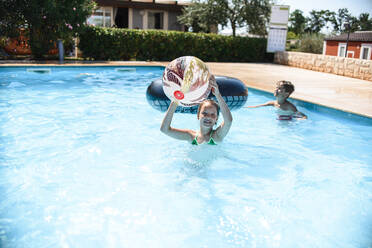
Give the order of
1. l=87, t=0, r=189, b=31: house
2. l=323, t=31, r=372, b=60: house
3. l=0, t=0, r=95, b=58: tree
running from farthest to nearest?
l=323, t=31, r=372, b=60: house
l=87, t=0, r=189, b=31: house
l=0, t=0, r=95, b=58: tree

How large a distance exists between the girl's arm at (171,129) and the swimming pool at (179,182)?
208mm

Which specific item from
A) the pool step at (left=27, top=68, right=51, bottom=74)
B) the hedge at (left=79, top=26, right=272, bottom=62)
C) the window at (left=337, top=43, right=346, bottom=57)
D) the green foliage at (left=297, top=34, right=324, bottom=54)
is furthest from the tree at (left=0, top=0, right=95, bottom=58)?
the window at (left=337, top=43, right=346, bottom=57)

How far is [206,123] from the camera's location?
12.0ft

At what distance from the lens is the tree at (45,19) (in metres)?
13.0

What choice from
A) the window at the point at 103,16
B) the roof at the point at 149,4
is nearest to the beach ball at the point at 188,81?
the roof at the point at 149,4

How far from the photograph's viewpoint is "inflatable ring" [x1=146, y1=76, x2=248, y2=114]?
5199 mm

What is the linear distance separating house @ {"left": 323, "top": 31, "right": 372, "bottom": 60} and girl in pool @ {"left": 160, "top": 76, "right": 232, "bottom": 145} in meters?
27.0

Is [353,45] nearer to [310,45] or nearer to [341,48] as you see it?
[341,48]

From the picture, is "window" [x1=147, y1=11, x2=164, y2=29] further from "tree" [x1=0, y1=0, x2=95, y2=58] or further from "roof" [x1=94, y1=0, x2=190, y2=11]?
"tree" [x1=0, y1=0, x2=95, y2=58]

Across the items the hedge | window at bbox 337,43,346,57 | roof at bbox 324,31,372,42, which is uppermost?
roof at bbox 324,31,372,42

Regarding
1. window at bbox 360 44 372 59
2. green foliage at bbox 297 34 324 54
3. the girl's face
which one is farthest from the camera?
window at bbox 360 44 372 59

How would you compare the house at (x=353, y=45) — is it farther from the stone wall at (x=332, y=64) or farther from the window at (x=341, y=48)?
the stone wall at (x=332, y=64)

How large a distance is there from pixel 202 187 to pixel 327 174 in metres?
1.74

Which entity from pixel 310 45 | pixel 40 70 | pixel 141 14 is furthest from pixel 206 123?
pixel 310 45
